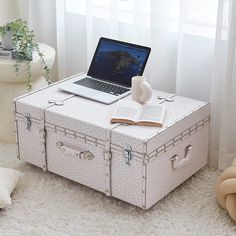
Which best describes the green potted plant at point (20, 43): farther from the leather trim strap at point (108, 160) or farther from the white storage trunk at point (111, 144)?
the leather trim strap at point (108, 160)

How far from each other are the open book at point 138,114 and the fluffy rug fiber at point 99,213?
1.16 feet

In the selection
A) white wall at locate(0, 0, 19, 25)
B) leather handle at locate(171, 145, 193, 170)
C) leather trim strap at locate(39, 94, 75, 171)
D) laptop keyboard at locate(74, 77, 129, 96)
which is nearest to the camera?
leather handle at locate(171, 145, 193, 170)

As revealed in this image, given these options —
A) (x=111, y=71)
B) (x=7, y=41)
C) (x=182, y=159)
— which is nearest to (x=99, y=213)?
(x=182, y=159)

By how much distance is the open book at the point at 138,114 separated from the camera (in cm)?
245

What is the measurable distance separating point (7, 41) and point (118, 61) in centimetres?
55

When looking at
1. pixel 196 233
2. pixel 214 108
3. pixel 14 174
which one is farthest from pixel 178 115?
pixel 14 174

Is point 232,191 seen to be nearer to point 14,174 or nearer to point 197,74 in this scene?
point 197,74

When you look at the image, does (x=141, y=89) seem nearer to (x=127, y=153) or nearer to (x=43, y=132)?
(x=127, y=153)

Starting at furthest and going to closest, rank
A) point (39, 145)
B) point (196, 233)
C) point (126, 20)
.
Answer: point (126, 20) → point (39, 145) → point (196, 233)

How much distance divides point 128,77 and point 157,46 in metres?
0.21

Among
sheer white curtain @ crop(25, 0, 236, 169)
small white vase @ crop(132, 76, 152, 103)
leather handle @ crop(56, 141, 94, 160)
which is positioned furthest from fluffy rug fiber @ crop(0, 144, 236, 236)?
small white vase @ crop(132, 76, 152, 103)

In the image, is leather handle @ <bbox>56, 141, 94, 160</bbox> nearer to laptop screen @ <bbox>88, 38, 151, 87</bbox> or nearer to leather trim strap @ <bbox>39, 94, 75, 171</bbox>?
leather trim strap @ <bbox>39, 94, 75, 171</bbox>

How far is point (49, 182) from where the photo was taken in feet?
8.88

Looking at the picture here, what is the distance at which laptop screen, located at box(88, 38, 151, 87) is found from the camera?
2723 mm
